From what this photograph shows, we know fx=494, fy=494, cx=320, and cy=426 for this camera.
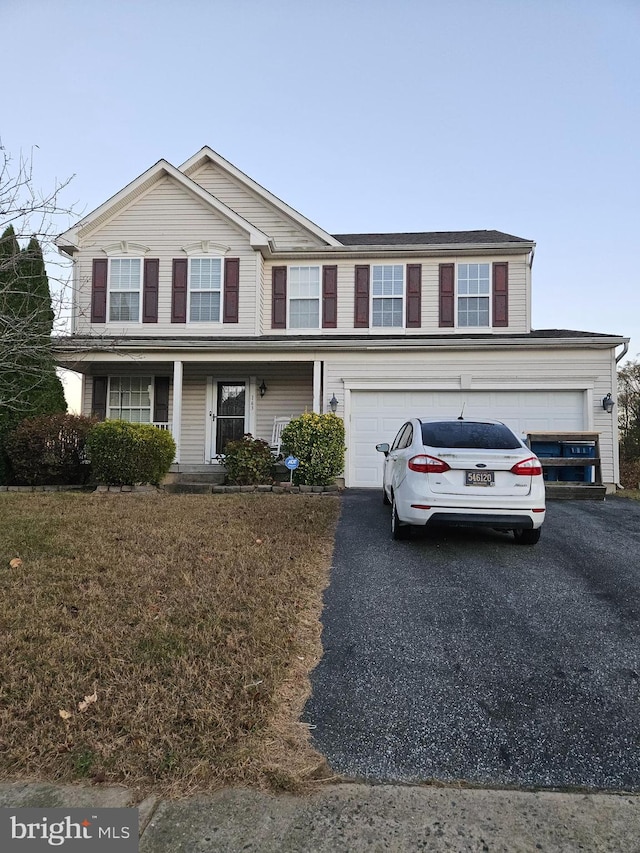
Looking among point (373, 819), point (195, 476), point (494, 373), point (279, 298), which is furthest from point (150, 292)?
point (373, 819)

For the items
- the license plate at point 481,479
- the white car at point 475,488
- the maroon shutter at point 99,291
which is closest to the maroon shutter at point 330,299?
the maroon shutter at point 99,291

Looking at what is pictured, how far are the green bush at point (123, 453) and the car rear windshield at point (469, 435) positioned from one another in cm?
676

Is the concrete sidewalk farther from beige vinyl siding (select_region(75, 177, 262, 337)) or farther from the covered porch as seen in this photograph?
beige vinyl siding (select_region(75, 177, 262, 337))

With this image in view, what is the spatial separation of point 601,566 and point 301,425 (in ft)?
22.7

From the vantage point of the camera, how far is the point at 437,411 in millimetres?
11766

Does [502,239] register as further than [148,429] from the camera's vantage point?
Yes

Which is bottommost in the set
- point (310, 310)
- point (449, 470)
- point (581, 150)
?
point (449, 470)

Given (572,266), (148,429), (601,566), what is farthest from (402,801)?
(572,266)

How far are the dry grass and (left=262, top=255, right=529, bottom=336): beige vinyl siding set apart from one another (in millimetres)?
8724

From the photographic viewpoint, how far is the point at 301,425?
11.0 m

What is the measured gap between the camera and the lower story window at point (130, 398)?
13.8m

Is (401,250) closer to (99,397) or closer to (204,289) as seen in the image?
(204,289)

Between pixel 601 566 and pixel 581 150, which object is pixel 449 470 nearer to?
pixel 601 566

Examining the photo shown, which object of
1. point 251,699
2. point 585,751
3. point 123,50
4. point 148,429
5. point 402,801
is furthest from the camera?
point 148,429
